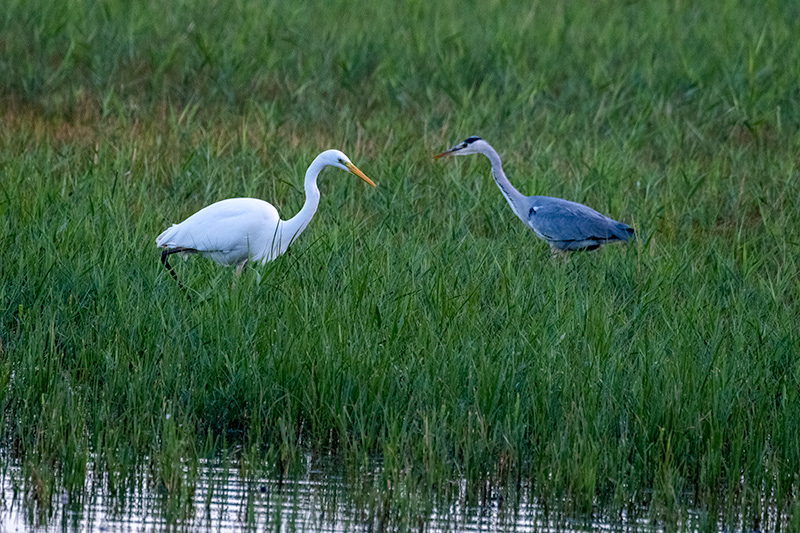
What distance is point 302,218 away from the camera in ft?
20.3

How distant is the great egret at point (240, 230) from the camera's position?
5.96 m

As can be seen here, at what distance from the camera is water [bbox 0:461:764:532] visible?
3.53 meters

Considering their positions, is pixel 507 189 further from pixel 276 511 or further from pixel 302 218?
pixel 276 511

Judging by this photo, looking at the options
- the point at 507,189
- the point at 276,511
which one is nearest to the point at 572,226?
the point at 507,189

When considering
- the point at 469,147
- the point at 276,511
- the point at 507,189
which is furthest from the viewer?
the point at 469,147

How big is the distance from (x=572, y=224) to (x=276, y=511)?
12.0ft

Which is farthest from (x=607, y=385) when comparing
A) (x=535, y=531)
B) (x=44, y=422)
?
(x=44, y=422)

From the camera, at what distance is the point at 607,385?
4.37 metres

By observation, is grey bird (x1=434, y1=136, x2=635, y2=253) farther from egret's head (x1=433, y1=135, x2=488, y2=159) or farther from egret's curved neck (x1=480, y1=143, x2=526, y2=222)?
egret's head (x1=433, y1=135, x2=488, y2=159)

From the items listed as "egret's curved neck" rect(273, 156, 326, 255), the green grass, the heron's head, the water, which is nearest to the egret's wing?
the green grass

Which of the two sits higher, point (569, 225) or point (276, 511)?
point (569, 225)

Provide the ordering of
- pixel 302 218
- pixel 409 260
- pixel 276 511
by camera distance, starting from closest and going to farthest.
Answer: pixel 276 511, pixel 409 260, pixel 302 218

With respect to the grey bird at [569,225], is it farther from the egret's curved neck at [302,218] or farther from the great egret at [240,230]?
the egret's curved neck at [302,218]

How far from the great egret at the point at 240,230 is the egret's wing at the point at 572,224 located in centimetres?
126
